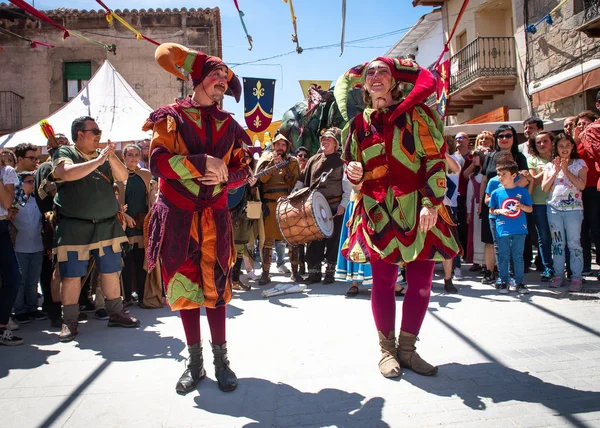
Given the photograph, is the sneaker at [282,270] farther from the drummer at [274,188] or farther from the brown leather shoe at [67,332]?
the brown leather shoe at [67,332]

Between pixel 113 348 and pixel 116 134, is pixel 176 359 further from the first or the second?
pixel 116 134

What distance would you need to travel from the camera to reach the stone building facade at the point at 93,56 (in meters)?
18.9

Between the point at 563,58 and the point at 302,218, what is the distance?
9601mm

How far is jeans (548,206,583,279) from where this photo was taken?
5.08 m

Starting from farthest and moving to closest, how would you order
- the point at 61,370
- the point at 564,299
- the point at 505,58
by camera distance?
the point at 505,58 < the point at 564,299 < the point at 61,370

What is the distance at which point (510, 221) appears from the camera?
16.9 feet

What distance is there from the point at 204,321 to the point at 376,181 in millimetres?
2161

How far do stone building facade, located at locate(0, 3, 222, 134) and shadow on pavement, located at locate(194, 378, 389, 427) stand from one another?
58.3 ft

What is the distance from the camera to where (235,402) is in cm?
261

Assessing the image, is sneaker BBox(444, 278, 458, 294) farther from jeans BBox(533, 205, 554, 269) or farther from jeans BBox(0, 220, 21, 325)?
jeans BBox(0, 220, 21, 325)

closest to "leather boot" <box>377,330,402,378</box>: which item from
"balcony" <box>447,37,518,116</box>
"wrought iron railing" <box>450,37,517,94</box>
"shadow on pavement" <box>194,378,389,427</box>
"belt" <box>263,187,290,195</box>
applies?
"shadow on pavement" <box>194,378,389,427</box>

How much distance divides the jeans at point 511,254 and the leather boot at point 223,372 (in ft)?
11.6

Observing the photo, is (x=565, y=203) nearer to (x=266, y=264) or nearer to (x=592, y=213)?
(x=592, y=213)

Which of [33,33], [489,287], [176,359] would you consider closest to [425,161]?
[176,359]
